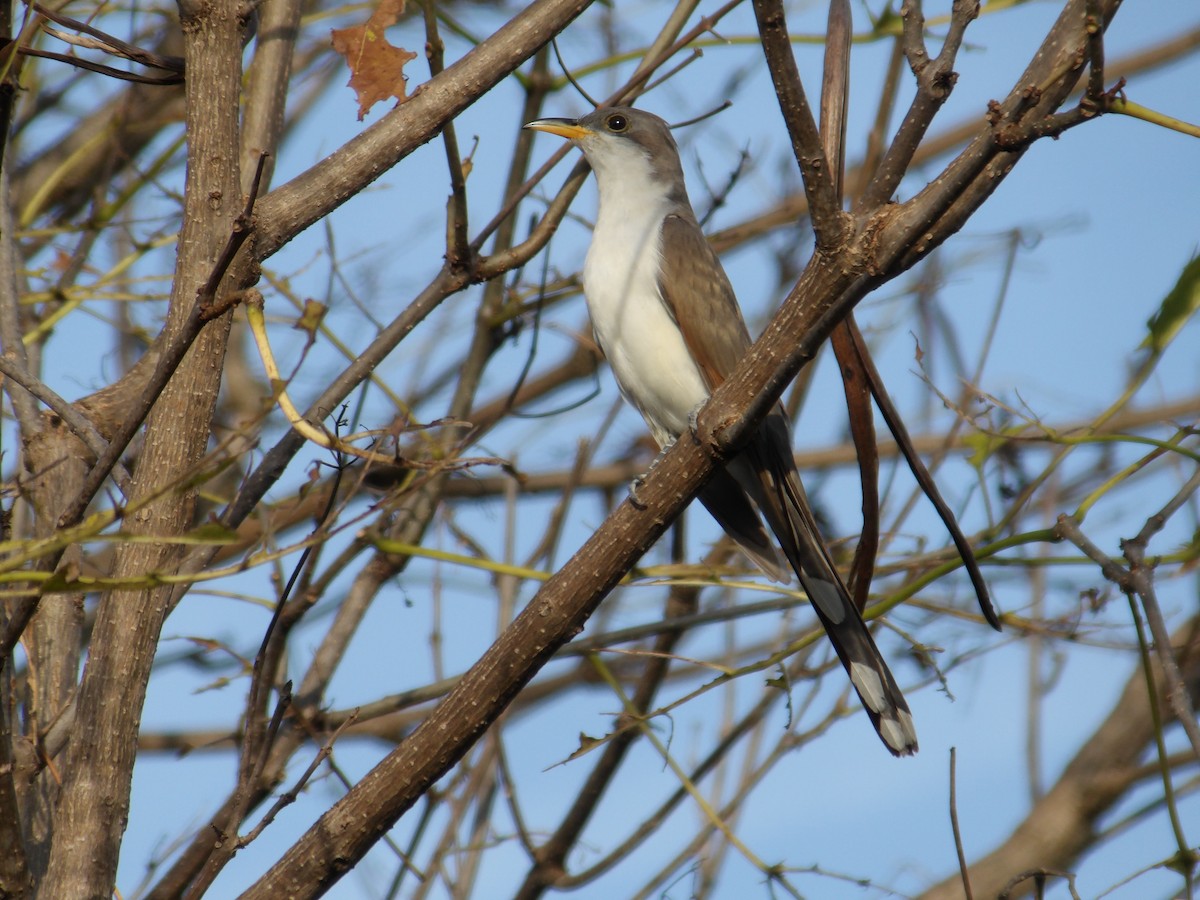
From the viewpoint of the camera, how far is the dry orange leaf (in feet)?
9.17

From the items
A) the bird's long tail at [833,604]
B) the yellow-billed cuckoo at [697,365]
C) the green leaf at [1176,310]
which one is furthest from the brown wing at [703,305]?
the green leaf at [1176,310]

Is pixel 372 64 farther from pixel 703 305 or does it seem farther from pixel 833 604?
pixel 833 604

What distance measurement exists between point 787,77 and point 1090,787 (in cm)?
319

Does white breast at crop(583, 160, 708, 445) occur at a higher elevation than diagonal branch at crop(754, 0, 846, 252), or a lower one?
higher

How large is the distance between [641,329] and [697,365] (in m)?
0.22

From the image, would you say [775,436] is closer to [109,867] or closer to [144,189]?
[109,867]

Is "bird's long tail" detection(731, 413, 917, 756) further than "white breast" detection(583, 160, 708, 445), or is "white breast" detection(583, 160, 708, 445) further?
"white breast" detection(583, 160, 708, 445)

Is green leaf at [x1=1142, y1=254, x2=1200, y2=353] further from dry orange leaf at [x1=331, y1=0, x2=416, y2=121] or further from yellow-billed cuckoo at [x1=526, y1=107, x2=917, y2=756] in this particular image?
dry orange leaf at [x1=331, y1=0, x2=416, y2=121]

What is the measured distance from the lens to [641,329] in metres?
4.01

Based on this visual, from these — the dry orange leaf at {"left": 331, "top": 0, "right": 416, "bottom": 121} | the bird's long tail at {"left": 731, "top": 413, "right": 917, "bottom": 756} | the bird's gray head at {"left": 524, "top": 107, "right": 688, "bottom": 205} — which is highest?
the bird's gray head at {"left": 524, "top": 107, "right": 688, "bottom": 205}

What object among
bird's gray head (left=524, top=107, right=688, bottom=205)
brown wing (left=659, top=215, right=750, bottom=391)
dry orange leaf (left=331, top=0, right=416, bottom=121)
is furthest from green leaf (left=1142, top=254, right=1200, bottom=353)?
bird's gray head (left=524, top=107, right=688, bottom=205)

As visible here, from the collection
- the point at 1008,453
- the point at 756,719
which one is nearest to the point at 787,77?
the point at 756,719

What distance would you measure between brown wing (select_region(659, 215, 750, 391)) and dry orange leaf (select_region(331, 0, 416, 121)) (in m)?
1.38

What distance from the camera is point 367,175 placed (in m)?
2.55
